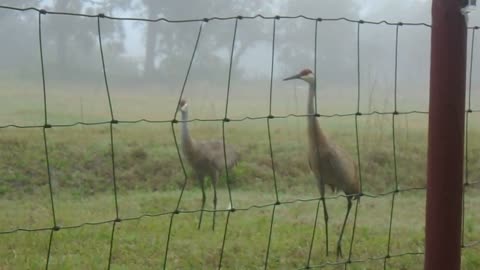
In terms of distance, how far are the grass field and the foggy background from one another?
0.28 feet

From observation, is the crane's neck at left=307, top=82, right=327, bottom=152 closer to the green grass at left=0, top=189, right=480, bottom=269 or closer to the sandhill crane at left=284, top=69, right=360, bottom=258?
the sandhill crane at left=284, top=69, right=360, bottom=258

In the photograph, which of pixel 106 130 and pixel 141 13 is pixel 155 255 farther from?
pixel 106 130

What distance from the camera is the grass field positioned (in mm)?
3906

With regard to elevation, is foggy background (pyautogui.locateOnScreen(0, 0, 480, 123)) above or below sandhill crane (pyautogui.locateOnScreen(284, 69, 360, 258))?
above

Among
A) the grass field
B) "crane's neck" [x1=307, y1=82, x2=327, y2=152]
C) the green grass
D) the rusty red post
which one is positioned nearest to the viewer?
the rusty red post

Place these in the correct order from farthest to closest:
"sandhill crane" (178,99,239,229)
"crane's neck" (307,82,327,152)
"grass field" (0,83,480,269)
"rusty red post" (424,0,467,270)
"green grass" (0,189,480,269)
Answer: "sandhill crane" (178,99,239,229) → "crane's neck" (307,82,327,152) → "grass field" (0,83,480,269) → "green grass" (0,189,480,269) → "rusty red post" (424,0,467,270)

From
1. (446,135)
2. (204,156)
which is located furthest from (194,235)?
(446,135)

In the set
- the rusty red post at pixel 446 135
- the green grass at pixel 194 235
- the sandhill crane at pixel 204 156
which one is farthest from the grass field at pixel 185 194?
the rusty red post at pixel 446 135

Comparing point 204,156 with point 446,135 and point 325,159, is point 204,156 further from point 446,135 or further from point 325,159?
point 446,135

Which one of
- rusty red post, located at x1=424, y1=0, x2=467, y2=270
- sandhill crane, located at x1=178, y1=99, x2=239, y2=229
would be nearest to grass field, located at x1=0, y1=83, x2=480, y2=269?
sandhill crane, located at x1=178, y1=99, x2=239, y2=229

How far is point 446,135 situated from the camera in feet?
7.28

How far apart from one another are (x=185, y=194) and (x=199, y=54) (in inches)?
66.9

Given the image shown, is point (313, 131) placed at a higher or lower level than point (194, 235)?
higher

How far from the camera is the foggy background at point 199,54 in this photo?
425 centimetres
